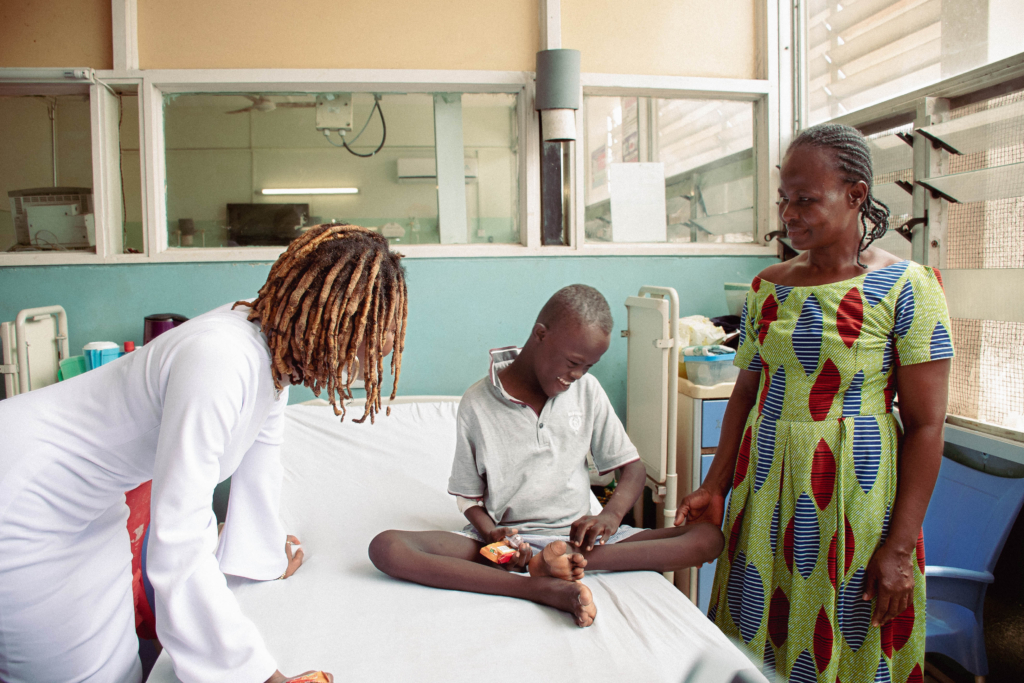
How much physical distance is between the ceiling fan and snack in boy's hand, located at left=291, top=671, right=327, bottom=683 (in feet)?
8.44

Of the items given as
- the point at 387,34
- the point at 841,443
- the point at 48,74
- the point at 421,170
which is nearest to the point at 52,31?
the point at 48,74

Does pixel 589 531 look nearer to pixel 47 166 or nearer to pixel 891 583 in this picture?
pixel 891 583

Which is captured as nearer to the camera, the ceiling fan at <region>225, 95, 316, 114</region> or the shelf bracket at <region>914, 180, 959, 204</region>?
the shelf bracket at <region>914, 180, 959, 204</region>

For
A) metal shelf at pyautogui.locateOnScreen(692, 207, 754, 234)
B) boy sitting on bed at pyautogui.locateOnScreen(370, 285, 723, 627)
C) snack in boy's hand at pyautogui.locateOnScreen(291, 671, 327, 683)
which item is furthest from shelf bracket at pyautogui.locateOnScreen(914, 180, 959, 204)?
snack in boy's hand at pyautogui.locateOnScreen(291, 671, 327, 683)

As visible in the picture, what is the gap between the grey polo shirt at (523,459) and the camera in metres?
1.61

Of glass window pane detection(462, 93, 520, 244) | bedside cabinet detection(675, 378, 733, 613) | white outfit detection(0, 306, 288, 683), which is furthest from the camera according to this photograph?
glass window pane detection(462, 93, 520, 244)

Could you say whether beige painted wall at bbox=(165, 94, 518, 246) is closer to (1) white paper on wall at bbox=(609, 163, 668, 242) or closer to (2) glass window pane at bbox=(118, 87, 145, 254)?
(2) glass window pane at bbox=(118, 87, 145, 254)

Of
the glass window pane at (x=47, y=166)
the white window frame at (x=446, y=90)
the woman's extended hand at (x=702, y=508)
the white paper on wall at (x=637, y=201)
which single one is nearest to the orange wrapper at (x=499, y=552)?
the woman's extended hand at (x=702, y=508)

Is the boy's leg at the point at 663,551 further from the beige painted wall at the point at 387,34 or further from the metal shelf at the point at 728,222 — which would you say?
the beige painted wall at the point at 387,34

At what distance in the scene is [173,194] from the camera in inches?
112

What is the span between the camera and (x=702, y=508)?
1512 mm

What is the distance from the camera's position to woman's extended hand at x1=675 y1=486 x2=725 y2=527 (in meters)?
1.50

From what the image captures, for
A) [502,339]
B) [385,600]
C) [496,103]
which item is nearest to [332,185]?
[496,103]

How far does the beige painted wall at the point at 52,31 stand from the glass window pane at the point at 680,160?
7.29 feet
